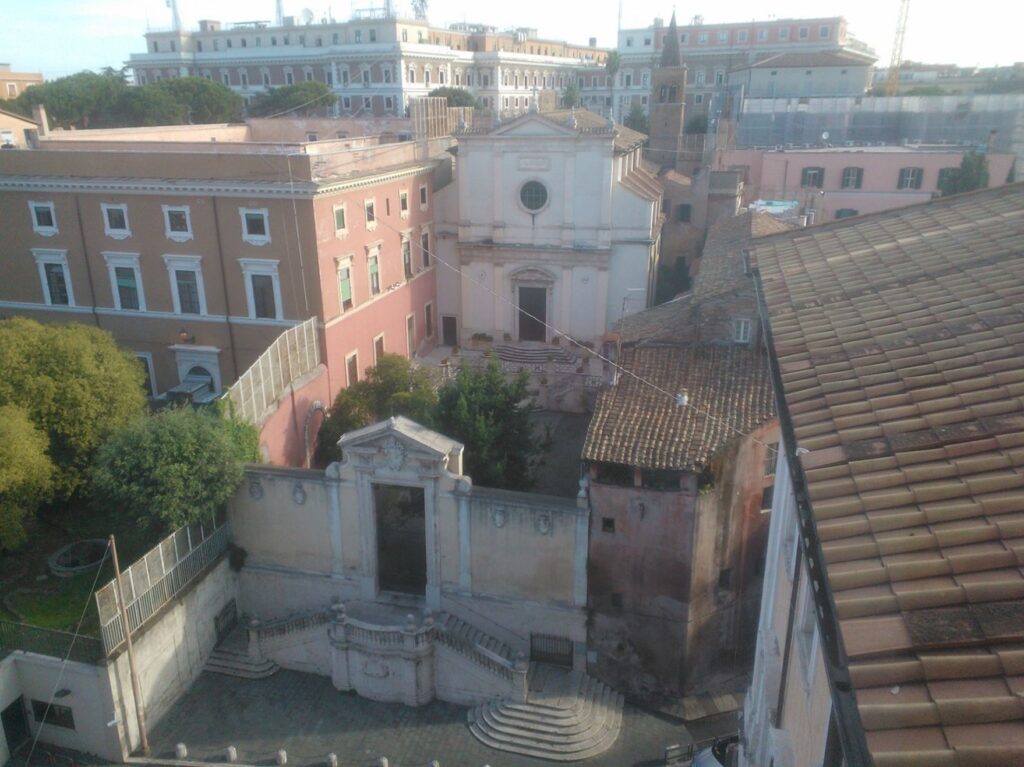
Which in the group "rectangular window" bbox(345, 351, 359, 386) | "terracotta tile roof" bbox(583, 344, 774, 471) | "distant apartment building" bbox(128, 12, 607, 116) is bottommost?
"rectangular window" bbox(345, 351, 359, 386)

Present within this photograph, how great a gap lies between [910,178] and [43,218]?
1669 inches

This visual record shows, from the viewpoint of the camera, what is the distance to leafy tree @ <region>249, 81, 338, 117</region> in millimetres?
69438

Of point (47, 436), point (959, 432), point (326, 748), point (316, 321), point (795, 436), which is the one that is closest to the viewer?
point (959, 432)

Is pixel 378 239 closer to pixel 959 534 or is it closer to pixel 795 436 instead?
pixel 795 436

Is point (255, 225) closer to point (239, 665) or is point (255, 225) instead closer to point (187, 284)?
point (187, 284)

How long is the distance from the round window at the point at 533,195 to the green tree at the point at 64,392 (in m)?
19.6

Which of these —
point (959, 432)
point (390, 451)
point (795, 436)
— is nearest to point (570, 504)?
A: point (390, 451)

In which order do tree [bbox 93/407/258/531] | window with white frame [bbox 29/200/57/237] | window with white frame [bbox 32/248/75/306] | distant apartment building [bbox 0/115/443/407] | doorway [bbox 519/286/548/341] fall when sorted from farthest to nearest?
doorway [bbox 519/286/548/341], window with white frame [bbox 32/248/75/306], window with white frame [bbox 29/200/57/237], distant apartment building [bbox 0/115/443/407], tree [bbox 93/407/258/531]

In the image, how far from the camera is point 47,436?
61.2ft

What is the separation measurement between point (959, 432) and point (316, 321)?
2259cm

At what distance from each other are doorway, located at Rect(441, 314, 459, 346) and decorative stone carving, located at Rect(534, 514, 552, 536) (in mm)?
20275

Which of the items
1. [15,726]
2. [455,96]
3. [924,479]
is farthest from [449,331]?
[455,96]

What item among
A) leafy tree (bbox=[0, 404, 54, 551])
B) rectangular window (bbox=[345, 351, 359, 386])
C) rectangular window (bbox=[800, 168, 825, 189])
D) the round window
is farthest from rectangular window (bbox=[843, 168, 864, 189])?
leafy tree (bbox=[0, 404, 54, 551])

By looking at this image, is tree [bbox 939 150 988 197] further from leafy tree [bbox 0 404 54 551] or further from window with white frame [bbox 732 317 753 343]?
leafy tree [bbox 0 404 54 551]
